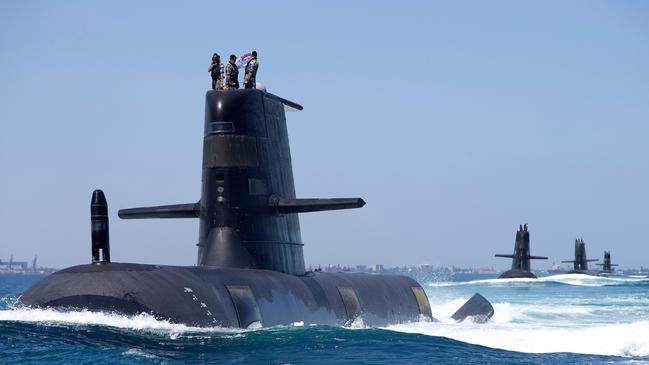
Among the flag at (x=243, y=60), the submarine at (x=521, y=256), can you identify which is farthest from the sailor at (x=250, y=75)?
the submarine at (x=521, y=256)

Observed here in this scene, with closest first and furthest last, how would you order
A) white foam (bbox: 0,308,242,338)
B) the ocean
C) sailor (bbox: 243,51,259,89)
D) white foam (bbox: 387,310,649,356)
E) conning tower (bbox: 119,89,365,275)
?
1. the ocean
2. white foam (bbox: 0,308,242,338)
3. white foam (bbox: 387,310,649,356)
4. conning tower (bbox: 119,89,365,275)
5. sailor (bbox: 243,51,259,89)

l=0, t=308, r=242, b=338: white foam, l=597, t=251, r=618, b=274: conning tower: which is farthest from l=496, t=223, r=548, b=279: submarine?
l=0, t=308, r=242, b=338: white foam

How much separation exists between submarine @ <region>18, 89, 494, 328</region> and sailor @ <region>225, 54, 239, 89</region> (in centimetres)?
48

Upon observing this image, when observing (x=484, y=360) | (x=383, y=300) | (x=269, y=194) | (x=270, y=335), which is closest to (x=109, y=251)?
(x=270, y=335)

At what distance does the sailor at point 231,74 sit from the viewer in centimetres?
2295

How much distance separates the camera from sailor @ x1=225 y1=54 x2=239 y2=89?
2295 centimetres

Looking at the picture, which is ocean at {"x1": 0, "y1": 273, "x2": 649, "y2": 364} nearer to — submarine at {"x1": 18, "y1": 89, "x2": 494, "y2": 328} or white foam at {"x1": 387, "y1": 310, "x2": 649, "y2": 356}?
white foam at {"x1": 387, "y1": 310, "x2": 649, "y2": 356}

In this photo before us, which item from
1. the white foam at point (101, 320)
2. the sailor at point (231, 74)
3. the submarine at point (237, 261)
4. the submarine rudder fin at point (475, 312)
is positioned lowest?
the submarine rudder fin at point (475, 312)

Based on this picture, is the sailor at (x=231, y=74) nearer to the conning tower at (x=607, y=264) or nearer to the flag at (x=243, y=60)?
the flag at (x=243, y=60)

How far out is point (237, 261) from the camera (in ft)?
72.4

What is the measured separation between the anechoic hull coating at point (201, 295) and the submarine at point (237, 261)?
0.02 meters

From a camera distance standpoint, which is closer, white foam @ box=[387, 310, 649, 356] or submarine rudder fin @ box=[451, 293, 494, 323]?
white foam @ box=[387, 310, 649, 356]

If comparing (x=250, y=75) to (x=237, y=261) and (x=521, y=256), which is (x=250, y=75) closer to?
(x=237, y=261)

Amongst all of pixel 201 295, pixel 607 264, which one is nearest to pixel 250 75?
pixel 201 295
